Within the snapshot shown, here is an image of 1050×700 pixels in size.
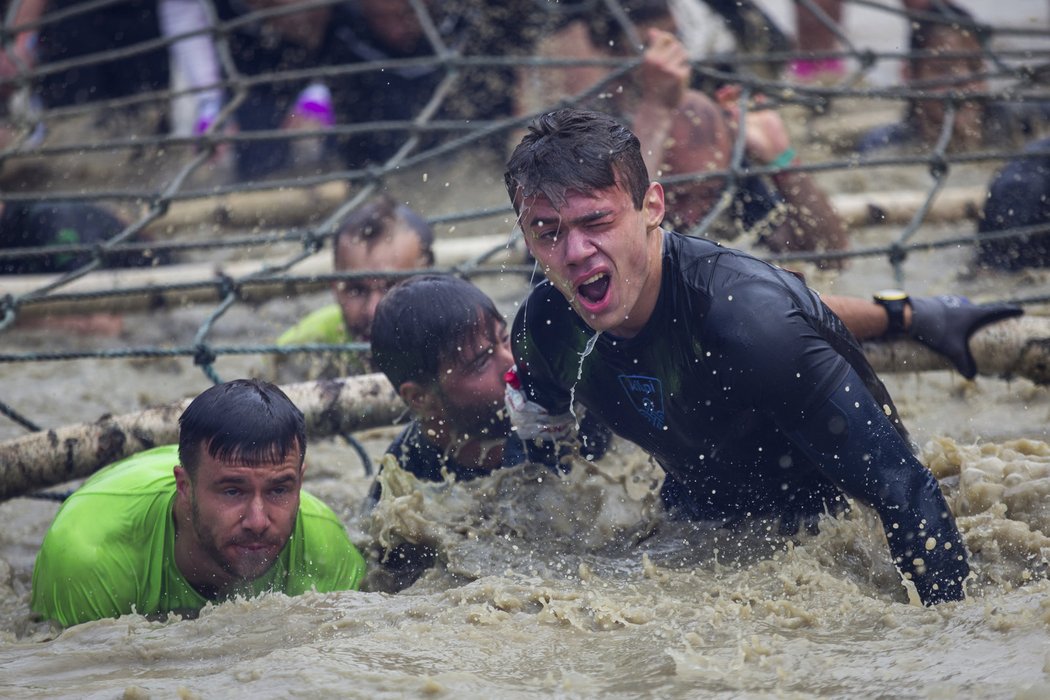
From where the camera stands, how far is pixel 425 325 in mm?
3357

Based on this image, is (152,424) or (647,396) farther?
(152,424)

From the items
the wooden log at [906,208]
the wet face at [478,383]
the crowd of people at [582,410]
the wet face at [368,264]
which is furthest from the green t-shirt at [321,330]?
the wooden log at [906,208]

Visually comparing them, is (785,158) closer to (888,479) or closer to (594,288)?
(594,288)

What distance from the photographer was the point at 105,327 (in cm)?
580

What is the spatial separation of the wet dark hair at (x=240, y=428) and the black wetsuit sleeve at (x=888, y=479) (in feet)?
3.68

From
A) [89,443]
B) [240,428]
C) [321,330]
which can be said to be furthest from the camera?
[321,330]

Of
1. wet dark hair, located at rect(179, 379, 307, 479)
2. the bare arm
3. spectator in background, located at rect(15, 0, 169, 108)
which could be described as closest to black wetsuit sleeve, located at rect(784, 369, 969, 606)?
wet dark hair, located at rect(179, 379, 307, 479)

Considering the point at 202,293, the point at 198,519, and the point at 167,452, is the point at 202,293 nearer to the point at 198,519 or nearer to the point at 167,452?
the point at 167,452

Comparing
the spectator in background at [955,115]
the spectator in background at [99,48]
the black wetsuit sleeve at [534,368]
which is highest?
the spectator in background at [99,48]

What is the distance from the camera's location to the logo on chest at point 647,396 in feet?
8.98

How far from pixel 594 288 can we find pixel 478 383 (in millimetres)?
844

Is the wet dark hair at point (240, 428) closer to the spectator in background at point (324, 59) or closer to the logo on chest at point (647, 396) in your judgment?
the logo on chest at point (647, 396)

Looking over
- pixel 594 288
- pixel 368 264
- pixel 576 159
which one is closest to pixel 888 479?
pixel 594 288

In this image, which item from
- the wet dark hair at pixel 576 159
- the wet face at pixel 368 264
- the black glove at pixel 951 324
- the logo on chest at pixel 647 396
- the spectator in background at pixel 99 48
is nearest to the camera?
the wet dark hair at pixel 576 159
